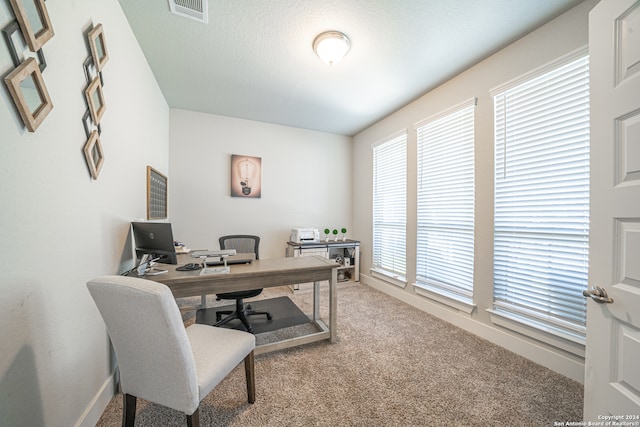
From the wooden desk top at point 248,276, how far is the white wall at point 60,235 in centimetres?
43

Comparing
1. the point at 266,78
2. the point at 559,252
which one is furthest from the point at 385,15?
the point at 559,252

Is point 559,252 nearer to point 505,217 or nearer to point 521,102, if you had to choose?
point 505,217

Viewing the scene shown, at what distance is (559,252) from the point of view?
1725mm

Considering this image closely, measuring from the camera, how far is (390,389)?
1567 mm

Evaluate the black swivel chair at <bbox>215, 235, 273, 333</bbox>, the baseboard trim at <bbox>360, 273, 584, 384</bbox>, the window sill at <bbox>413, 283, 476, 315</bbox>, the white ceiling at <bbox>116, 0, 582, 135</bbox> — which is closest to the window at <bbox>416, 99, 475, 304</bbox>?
A: the window sill at <bbox>413, 283, 476, 315</bbox>

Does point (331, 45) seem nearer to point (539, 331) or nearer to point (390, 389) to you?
point (390, 389)

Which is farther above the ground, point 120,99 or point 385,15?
point 385,15

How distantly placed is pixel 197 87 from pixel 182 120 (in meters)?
0.85

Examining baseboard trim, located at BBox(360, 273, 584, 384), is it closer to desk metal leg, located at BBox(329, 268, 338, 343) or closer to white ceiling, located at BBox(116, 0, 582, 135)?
desk metal leg, located at BBox(329, 268, 338, 343)

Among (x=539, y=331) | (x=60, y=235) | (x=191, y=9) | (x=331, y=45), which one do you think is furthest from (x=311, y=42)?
(x=539, y=331)

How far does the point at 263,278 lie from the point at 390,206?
2354mm

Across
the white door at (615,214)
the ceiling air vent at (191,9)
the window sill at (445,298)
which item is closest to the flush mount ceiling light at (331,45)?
the ceiling air vent at (191,9)

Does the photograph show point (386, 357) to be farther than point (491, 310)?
No

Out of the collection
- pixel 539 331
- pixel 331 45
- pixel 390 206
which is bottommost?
pixel 539 331
